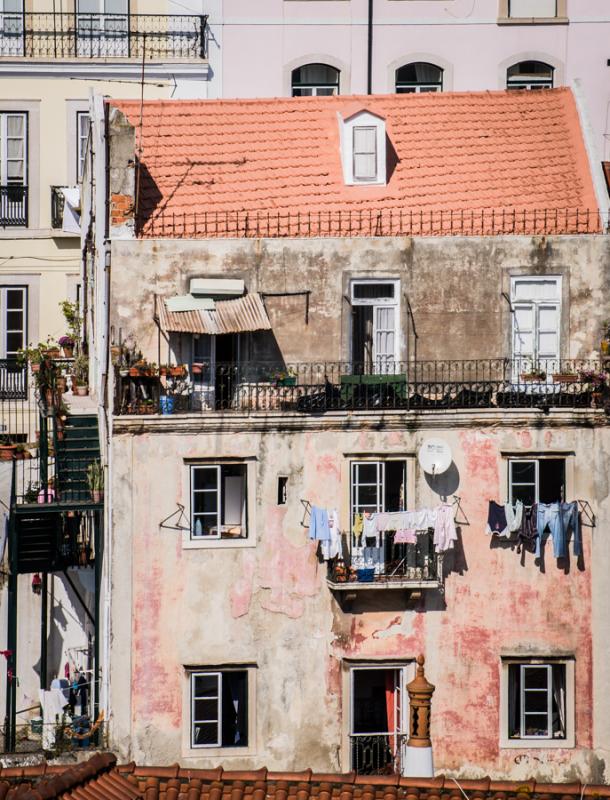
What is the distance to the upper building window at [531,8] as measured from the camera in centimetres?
6388

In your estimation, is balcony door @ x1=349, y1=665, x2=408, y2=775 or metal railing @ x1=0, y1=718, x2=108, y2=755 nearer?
balcony door @ x1=349, y1=665, x2=408, y2=775

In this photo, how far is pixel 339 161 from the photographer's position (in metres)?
52.7

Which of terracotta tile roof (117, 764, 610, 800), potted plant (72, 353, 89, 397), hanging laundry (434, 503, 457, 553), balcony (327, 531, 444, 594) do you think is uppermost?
potted plant (72, 353, 89, 397)

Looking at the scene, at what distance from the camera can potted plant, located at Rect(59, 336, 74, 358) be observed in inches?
2296

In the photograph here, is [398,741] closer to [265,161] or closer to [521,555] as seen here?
[521,555]

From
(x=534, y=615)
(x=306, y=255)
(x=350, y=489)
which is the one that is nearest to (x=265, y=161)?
(x=306, y=255)

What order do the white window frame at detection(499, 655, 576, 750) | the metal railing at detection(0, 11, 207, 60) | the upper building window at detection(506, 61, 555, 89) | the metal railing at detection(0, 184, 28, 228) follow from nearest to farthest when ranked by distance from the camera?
the white window frame at detection(499, 655, 576, 750) → the metal railing at detection(0, 184, 28, 228) → the metal railing at detection(0, 11, 207, 60) → the upper building window at detection(506, 61, 555, 89)

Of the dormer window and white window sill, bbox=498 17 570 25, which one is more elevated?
white window sill, bbox=498 17 570 25

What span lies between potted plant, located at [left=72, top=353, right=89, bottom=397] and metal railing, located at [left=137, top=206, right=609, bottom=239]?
6.63m

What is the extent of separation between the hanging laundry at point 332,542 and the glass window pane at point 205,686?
3.47 metres

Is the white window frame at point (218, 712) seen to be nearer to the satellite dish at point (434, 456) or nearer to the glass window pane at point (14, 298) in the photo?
the satellite dish at point (434, 456)

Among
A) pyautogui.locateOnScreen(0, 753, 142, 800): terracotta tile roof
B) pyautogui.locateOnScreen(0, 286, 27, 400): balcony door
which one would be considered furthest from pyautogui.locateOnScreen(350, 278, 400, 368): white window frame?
pyautogui.locateOnScreen(0, 286, 27, 400): balcony door

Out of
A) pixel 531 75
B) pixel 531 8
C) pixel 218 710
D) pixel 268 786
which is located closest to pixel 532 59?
pixel 531 75

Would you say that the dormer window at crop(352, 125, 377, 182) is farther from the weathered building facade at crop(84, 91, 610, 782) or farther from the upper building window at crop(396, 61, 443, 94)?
the upper building window at crop(396, 61, 443, 94)
